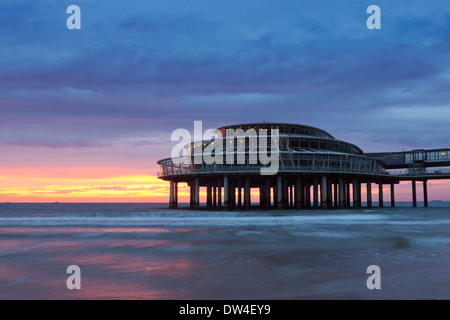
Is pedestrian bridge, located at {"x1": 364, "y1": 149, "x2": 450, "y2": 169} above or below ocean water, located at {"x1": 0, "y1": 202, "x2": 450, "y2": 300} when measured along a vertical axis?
above

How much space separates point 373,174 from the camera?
64.8 metres

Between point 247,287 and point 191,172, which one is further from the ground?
point 191,172

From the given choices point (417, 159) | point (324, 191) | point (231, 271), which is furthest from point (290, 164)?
point (231, 271)

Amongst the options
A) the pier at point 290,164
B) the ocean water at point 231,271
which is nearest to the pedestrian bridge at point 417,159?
the pier at point 290,164

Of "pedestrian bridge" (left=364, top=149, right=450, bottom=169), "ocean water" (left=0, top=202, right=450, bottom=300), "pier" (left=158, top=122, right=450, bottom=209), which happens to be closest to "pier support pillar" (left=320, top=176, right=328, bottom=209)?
"pier" (left=158, top=122, right=450, bottom=209)

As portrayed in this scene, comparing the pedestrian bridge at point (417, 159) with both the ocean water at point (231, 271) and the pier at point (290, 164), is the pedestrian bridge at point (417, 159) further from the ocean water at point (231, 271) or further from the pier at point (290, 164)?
the ocean water at point (231, 271)

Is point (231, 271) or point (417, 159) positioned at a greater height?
point (417, 159)

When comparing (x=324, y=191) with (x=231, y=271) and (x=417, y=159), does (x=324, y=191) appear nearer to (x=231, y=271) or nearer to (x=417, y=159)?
(x=417, y=159)

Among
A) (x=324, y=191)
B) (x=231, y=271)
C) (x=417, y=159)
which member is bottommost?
(x=231, y=271)

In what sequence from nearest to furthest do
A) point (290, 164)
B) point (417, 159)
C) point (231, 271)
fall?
point (231, 271) < point (290, 164) < point (417, 159)

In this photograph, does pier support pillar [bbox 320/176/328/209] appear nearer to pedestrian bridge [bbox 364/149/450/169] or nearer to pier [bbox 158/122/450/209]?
pier [bbox 158/122/450/209]
